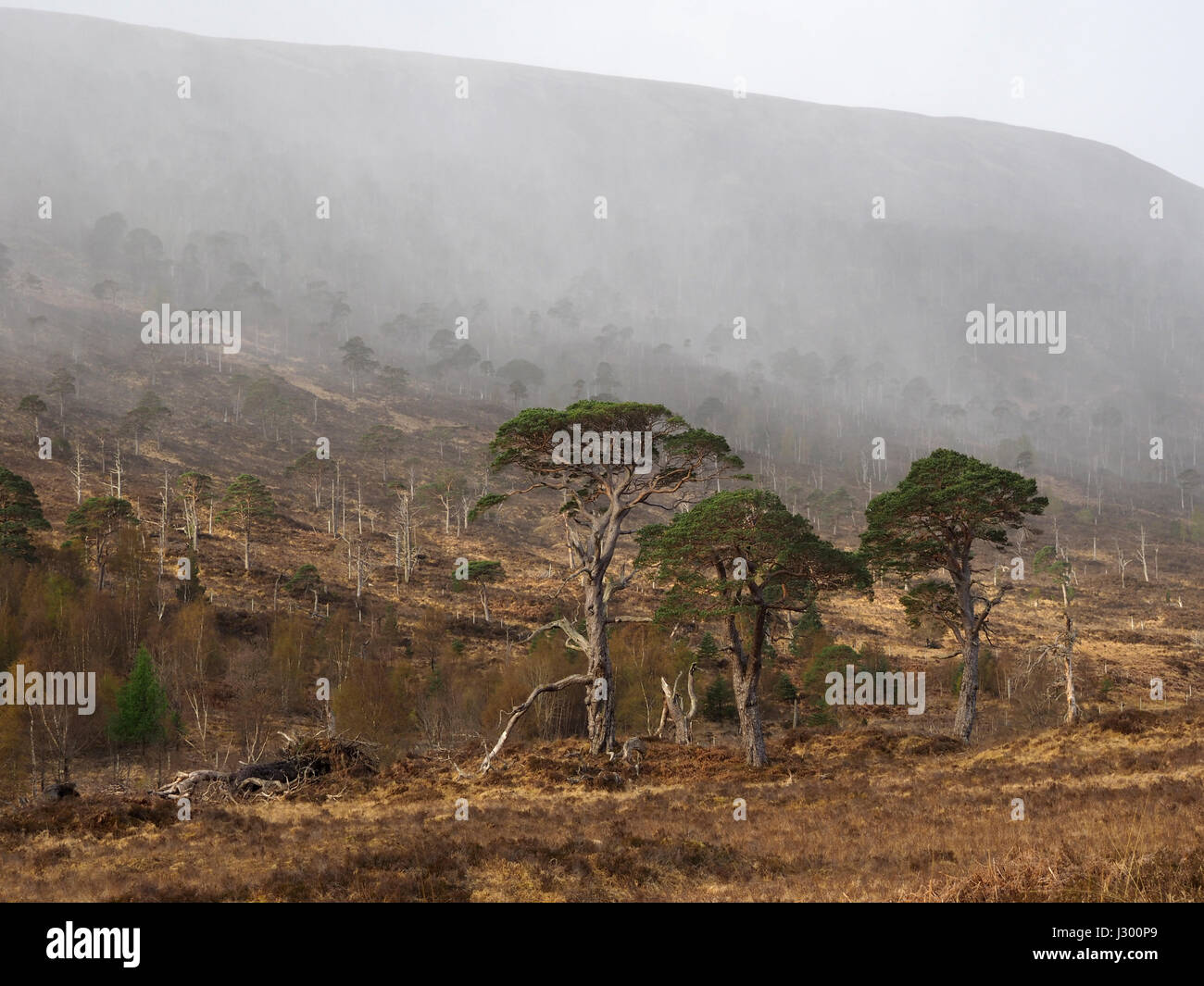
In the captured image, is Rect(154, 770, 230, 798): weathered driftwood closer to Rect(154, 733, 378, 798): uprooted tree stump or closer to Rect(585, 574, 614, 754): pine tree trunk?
Rect(154, 733, 378, 798): uprooted tree stump

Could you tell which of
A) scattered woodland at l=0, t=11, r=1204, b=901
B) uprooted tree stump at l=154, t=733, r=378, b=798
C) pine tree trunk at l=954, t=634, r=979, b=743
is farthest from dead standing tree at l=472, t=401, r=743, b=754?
pine tree trunk at l=954, t=634, r=979, b=743

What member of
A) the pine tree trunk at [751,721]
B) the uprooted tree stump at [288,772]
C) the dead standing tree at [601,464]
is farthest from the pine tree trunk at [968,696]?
the uprooted tree stump at [288,772]

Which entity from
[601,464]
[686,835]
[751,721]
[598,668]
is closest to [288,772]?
[598,668]

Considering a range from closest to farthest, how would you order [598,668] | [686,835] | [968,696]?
[686,835] → [598,668] → [968,696]

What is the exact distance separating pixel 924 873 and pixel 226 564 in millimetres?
65259

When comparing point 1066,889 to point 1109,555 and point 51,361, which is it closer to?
point 1109,555

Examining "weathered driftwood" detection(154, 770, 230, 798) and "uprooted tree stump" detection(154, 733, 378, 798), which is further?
"uprooted tree stump" detection(154, 733, 378, 798)

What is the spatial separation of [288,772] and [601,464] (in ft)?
50.5

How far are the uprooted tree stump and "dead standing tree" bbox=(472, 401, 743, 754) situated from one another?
7.61m

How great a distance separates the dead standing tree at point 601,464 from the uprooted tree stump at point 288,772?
25.0 feet

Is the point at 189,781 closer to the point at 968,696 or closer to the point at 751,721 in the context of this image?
the point at 751,721

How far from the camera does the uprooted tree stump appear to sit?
23344mm

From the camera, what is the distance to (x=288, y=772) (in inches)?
996

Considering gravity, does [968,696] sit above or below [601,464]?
below
